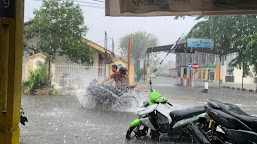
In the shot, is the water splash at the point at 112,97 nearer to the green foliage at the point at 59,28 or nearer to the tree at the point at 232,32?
the green foliage at the point at 59,28

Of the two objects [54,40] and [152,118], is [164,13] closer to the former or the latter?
[152,118]

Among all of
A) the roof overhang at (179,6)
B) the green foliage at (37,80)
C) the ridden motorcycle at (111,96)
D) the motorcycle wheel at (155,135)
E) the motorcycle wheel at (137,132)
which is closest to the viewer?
the roof overhang at (179,6)

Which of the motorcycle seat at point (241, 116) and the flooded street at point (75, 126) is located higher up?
the motorcycle seat at point (241, 116)

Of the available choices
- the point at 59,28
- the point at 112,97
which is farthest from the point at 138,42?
the point at 112,97

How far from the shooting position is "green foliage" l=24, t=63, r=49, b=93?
1335 centimetres

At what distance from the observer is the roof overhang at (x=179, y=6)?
3451 millimetres

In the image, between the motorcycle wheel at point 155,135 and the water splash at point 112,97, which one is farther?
the water splash at point 112,97

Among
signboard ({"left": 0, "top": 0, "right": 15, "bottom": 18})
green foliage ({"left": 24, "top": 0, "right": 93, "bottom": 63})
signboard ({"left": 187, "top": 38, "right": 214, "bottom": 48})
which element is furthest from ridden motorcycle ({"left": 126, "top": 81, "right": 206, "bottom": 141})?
signboard ({"left": 187, "top": 38, "right": 214, "bottom": 48})

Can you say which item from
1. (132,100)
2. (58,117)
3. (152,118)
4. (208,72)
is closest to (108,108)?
(132,100)

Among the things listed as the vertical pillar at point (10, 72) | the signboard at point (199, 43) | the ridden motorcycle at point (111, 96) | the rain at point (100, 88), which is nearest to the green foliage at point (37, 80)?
the rain at point (100, 88)

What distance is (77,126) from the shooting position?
6.48 m

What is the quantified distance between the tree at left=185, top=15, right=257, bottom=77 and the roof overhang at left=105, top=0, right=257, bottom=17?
17357 millimetres

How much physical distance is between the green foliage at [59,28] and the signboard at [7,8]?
47.3 feet

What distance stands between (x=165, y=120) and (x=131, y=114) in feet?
10.8
